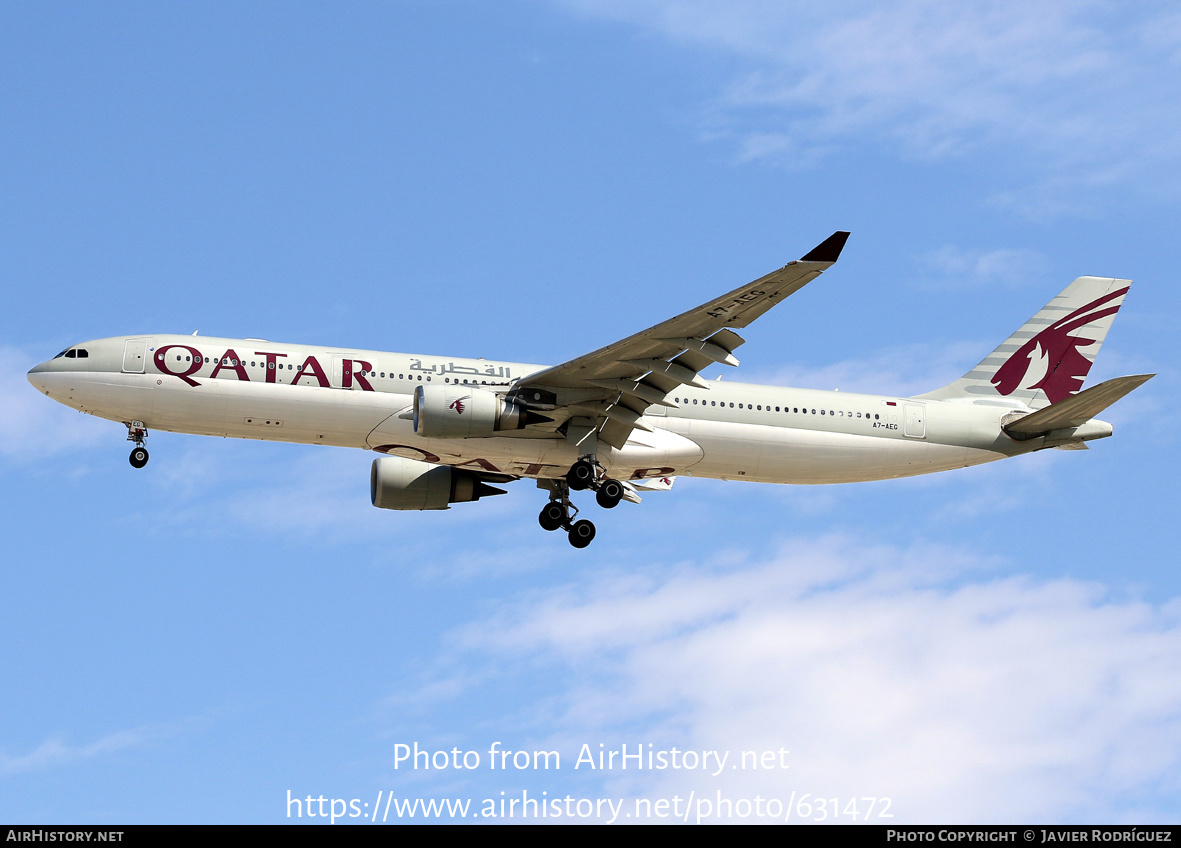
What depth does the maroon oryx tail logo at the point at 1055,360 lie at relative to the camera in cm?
3822

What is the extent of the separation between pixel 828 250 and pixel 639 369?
6.15 metres

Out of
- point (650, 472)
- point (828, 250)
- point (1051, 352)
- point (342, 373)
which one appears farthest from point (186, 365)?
point (1051, 352)

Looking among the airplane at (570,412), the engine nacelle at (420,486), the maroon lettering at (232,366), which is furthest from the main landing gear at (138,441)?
the engine nacelle at (420,486)

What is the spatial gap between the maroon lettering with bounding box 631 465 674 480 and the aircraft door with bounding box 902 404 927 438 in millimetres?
6556

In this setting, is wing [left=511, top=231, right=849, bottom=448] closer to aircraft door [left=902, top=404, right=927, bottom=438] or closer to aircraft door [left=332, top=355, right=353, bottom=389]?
aircraft door [left=332, top=355, right=353, bottom=389]

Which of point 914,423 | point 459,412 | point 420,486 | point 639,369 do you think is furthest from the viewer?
point 420,486

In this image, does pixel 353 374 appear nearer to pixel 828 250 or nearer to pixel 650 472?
pixel 650 472

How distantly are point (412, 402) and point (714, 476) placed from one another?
324 inches

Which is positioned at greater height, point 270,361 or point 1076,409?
point 270,361

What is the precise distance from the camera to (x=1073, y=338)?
3903 cm

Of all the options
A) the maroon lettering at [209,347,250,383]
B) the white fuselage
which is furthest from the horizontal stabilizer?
the maroon lettering at [209,347,250,383]

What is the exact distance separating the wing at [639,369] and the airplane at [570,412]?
46 mm

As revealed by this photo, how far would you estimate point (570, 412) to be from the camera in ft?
106

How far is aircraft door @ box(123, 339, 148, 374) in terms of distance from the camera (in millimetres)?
31875
